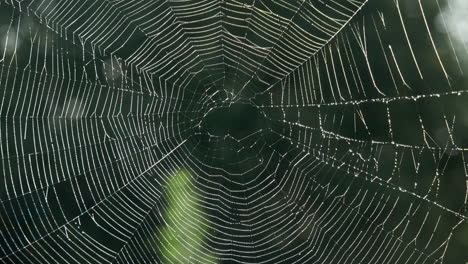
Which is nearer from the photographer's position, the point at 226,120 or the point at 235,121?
the point at 226,120

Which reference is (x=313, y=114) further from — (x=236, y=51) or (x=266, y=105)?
(x=236, y=51)

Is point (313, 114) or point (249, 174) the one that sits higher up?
point (313, 114)

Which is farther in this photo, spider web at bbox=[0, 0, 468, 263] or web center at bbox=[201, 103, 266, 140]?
web center at bbox=[201, 103, 266, 140]

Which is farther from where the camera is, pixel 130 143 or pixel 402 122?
pixel 402 122

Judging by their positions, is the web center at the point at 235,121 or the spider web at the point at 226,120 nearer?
the spider web at the point at 226,120

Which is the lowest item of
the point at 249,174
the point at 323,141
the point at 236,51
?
the point at 249,174

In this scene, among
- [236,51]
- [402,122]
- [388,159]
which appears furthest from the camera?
[402,122]

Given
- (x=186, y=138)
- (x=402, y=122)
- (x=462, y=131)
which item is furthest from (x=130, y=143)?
(x=462, y=131)

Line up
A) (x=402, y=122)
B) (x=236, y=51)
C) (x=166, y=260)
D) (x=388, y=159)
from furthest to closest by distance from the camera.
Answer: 1. (x=402, y=122)
2. (x=388, y=159)
3. (x=166, y=260)
4. (x=236, y=51)
